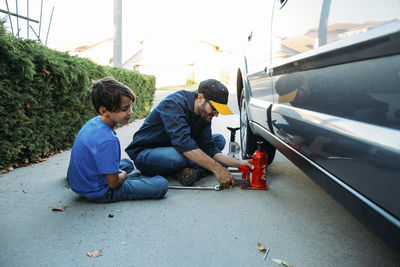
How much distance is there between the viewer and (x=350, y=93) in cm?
116

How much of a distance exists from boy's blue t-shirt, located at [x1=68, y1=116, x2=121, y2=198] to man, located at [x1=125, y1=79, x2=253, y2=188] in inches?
24.4

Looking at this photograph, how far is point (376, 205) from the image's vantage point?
40.9 inches

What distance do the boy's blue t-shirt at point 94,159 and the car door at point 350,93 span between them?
3.98 feet

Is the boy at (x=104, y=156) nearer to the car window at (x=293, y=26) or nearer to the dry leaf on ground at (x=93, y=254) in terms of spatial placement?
the dry leaf on ground at (x=93, y=254)

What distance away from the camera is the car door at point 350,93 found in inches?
37.5

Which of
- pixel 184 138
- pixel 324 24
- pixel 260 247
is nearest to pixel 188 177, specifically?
pixel 184 138

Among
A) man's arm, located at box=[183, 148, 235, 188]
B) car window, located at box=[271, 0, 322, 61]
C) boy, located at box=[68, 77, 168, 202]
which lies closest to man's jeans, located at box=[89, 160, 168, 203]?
boy, located at box=[68, 77, 168, 202]

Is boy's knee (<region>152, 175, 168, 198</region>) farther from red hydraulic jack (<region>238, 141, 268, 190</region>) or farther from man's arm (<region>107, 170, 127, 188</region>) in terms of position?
red hydraulic jack (<region>238, 141, 268, 190</region>)

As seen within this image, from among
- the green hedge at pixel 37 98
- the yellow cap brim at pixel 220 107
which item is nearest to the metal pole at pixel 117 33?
the green hedge at pixel 37 98

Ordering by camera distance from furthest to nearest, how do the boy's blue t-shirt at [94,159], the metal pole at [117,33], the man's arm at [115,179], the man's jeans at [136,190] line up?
the metal pole at [117,33], the man's jeans at [136,190], the man's arm at [115,179], the boy's blue t-shirt at [94,159]

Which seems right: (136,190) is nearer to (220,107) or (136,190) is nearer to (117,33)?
(220,107)

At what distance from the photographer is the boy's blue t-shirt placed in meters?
2.16

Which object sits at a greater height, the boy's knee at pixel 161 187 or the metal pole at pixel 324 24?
the metal pole at pixel 324 24

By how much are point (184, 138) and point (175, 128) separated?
115 millimetres
